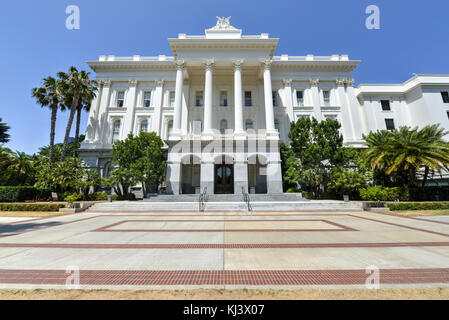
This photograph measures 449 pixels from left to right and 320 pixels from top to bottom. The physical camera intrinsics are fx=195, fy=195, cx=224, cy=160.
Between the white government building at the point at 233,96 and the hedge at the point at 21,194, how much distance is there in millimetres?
6259

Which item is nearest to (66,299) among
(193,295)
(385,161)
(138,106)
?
(193,295)

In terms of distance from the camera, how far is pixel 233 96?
28.4m

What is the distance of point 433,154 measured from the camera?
1694 centimetres

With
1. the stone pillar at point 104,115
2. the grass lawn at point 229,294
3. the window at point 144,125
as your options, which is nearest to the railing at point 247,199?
the grass lawn at point 229,294

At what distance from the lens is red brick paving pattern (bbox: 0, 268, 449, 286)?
138 inches

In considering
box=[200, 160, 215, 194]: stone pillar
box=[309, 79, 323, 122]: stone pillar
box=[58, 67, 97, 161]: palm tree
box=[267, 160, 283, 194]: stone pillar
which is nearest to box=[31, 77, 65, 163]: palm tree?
box=[58, 67, 97, 161]: palm tree

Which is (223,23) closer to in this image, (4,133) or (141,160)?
(141,160)

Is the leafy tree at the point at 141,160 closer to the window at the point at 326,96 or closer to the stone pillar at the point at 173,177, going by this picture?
the stone pillar at the point at 173,177

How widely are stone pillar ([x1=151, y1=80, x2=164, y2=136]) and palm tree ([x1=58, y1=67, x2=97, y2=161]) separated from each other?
8640 mm

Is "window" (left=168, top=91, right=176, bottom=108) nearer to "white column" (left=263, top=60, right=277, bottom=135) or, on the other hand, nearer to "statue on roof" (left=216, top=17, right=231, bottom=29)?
"statue on roof" (left=216, top=17, right=231, bottom=29)

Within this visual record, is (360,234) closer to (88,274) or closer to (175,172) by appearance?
(88,274)

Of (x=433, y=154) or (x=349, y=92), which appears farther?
(x=349, y=92)

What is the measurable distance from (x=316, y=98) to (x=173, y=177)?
76.3 ft
